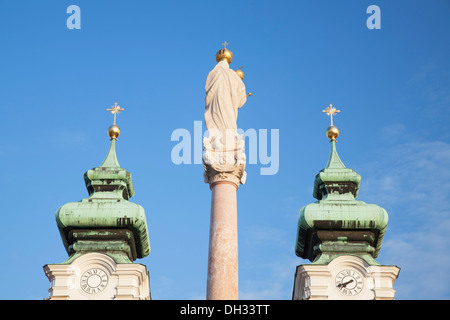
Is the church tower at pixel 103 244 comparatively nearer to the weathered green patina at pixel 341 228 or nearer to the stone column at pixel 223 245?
the weathered green patina at pixel 341 228

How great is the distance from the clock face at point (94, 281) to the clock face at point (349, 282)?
32.5 ft

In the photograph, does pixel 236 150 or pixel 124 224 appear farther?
pixel 124 224

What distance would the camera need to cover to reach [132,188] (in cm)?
4453

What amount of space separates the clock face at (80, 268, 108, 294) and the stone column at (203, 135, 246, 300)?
720 inches

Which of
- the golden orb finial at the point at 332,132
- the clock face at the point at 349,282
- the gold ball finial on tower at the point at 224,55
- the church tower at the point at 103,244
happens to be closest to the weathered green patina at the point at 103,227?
the church tower at the point at 103,244

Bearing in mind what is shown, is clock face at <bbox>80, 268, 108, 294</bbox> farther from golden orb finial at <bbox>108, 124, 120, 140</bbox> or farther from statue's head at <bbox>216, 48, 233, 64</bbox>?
statue's head at <bbox>216, 48, 233, 64</bbox>

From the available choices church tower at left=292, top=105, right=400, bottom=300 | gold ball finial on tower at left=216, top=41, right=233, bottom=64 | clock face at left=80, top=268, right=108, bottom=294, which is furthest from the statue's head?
clock face at left=80, top=268, right=108, bottom=294

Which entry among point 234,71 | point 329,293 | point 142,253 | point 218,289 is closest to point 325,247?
point 329,293

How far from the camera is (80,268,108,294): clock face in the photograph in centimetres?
3994

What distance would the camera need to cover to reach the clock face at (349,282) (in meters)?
39.8

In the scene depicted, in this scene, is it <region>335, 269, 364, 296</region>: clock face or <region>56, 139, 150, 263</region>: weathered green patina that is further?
<region>56, 139, 150, 263</region>: weathered green patina

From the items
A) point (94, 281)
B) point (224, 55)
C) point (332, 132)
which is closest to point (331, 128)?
point (332, 132)

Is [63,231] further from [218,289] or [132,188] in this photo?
[218,289]

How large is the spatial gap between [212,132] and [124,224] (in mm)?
18726
